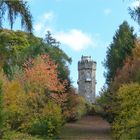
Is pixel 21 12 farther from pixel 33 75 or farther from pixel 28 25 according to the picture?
pixel 33 75

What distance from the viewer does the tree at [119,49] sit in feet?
176

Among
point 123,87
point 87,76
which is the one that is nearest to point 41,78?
point 123,87

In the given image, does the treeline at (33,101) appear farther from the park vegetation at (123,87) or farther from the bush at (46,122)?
the park vegetation at (123,87)

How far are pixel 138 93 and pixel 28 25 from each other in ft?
61.8

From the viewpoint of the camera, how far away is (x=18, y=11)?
40.4 ft

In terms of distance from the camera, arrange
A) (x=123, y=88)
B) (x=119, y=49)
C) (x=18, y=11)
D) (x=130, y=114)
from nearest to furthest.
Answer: (x=18, y=11)
(x=130, y=114)
(x=123, y=88)
(x=119, y=49)

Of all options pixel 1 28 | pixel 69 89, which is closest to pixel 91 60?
pixel 69 89

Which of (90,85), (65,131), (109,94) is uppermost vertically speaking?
(90,85)

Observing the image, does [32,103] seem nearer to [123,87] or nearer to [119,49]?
[123,87]

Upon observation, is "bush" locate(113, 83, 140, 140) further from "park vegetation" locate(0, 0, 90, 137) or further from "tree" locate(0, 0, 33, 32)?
"tree" locate(0, 0, 33, 32)

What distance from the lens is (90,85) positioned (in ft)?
267

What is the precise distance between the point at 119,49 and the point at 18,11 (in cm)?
4247

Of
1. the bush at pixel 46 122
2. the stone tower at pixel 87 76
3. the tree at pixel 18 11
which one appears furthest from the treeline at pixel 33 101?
the stone tower at pixel 87 76

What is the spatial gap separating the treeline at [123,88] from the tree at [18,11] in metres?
16.9
